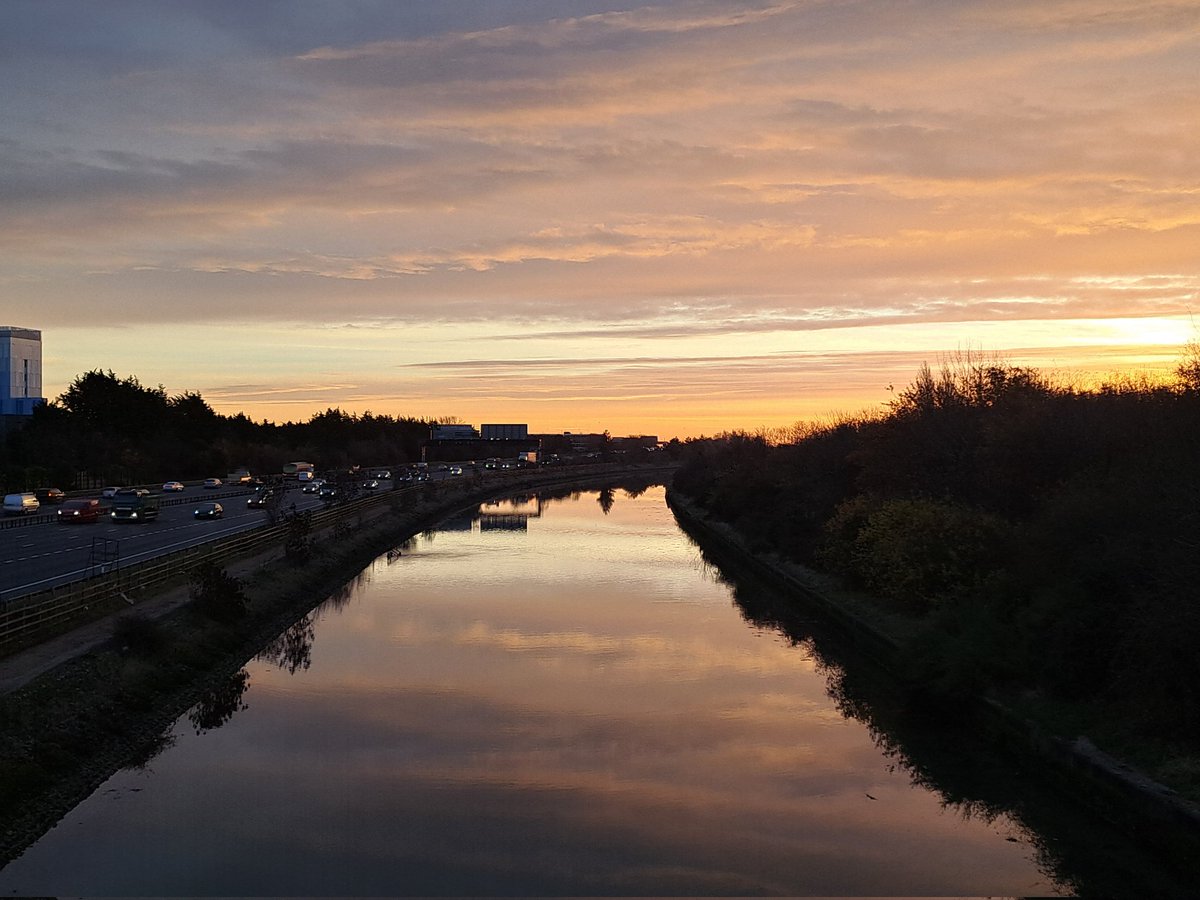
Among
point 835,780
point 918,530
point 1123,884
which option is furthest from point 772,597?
point 1123,884

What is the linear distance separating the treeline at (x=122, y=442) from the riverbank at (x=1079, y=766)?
61.6m

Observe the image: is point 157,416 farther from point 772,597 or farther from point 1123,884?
point 1123,884

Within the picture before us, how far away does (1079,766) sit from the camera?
56.6ft

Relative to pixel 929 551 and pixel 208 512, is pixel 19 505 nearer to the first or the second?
pixel 208 512

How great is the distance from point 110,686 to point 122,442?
7854 cm

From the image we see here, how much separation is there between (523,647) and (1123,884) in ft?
60.9

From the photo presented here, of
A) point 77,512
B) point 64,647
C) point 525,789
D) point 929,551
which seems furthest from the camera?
point 77,512

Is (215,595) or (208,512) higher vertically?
(208,512)

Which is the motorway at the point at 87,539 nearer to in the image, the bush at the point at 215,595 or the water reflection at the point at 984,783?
the bush at the point at 215,595

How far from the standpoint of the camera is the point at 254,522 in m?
57.9

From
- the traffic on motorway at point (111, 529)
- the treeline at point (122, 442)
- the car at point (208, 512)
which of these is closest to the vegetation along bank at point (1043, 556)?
the traffic on motorway at point (111, 529)

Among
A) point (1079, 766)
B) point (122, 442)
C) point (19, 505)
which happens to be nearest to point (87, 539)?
point (19, 505)

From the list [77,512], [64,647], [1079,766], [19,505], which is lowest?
[1079,766]

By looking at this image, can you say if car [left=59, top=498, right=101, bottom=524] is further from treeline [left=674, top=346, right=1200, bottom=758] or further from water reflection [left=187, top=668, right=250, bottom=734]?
treeline [left=674, top=346, right=1200, bottom=758]
